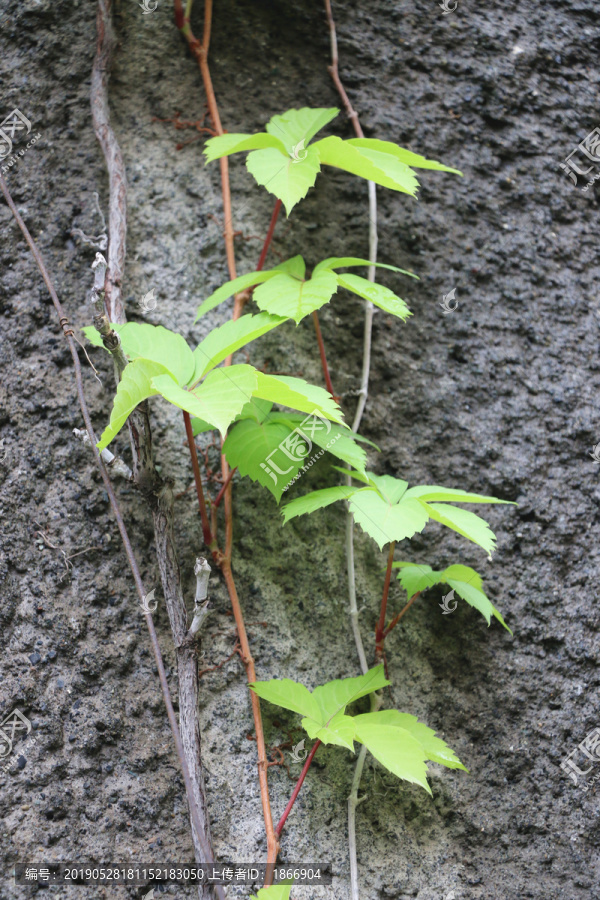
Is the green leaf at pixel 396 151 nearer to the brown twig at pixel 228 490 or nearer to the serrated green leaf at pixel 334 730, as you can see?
the brown twig at pixel 228 490

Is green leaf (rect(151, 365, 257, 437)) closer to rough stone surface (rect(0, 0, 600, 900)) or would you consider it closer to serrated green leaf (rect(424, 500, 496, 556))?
serrated green leaf (rect(424, 500, 496, 556))

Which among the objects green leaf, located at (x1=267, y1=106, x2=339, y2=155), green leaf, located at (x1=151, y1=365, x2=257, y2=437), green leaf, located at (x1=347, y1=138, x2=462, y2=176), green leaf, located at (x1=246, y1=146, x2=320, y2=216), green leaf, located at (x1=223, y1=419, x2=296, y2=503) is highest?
green leaf, located at (x1=267, y1=106, x2=339, y2=155)

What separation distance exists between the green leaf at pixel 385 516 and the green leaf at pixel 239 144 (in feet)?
2.43

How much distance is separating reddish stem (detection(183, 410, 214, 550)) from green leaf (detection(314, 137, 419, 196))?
59 centimetres

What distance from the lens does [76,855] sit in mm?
1140

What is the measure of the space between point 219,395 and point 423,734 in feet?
2.44

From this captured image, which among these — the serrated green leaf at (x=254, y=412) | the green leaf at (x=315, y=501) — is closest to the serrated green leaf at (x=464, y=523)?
the green leaf at (x=315, y=501)

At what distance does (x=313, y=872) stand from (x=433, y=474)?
889mm

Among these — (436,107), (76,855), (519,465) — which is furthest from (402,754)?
(436,107)

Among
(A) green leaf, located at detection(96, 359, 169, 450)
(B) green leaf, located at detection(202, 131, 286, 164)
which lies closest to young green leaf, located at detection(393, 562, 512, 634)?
(A) green leaf, located at detection(96, 359, 169, 450)

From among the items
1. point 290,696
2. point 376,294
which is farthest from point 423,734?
point 376,294

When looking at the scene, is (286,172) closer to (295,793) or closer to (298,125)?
(298,125)

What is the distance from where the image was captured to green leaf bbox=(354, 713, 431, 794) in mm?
1013

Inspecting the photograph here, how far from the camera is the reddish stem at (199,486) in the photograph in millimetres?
1218
